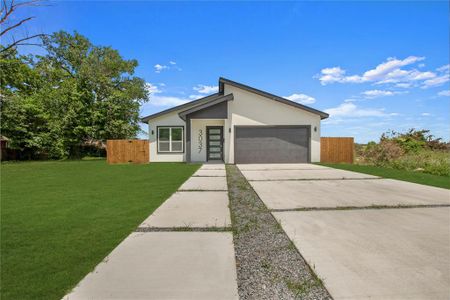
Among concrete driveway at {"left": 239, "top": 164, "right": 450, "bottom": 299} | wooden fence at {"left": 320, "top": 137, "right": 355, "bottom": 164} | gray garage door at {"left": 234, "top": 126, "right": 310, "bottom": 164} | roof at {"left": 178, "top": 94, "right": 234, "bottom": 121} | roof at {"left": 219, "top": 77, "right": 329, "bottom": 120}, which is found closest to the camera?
concrete driveway at {"left": 239, "top": 164, "right": 450, "bottom": 299}

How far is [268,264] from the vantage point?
2.45 m

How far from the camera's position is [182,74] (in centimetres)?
1978

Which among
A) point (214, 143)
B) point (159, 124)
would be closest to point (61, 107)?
point (159, 124)

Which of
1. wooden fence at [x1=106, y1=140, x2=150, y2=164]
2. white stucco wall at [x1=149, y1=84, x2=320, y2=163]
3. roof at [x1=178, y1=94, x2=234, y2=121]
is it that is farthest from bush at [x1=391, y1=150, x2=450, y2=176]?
wooden fence at [x1=106, y1=140, x2=150, y2=164]

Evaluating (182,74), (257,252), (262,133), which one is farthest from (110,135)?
(257,252)

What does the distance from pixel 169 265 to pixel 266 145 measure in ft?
41.9

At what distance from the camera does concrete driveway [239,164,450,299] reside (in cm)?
207

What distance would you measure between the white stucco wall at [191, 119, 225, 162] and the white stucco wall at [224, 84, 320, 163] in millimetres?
1425

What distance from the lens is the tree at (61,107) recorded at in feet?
64.7

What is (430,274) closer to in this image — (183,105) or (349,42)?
(349,42)

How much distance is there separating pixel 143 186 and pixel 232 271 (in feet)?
17.3

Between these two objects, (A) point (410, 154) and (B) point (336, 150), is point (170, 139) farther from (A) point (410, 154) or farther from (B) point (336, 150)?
(A) point (410, 154)

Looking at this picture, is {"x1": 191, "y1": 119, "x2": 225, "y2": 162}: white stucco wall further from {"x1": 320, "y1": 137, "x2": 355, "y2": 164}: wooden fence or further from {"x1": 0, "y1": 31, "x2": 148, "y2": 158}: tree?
{"x1": 0, "y1": 31, "x2": 148, "y2": 158}: tree

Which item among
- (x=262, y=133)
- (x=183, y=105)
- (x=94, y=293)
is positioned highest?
(x=183, y=105)
